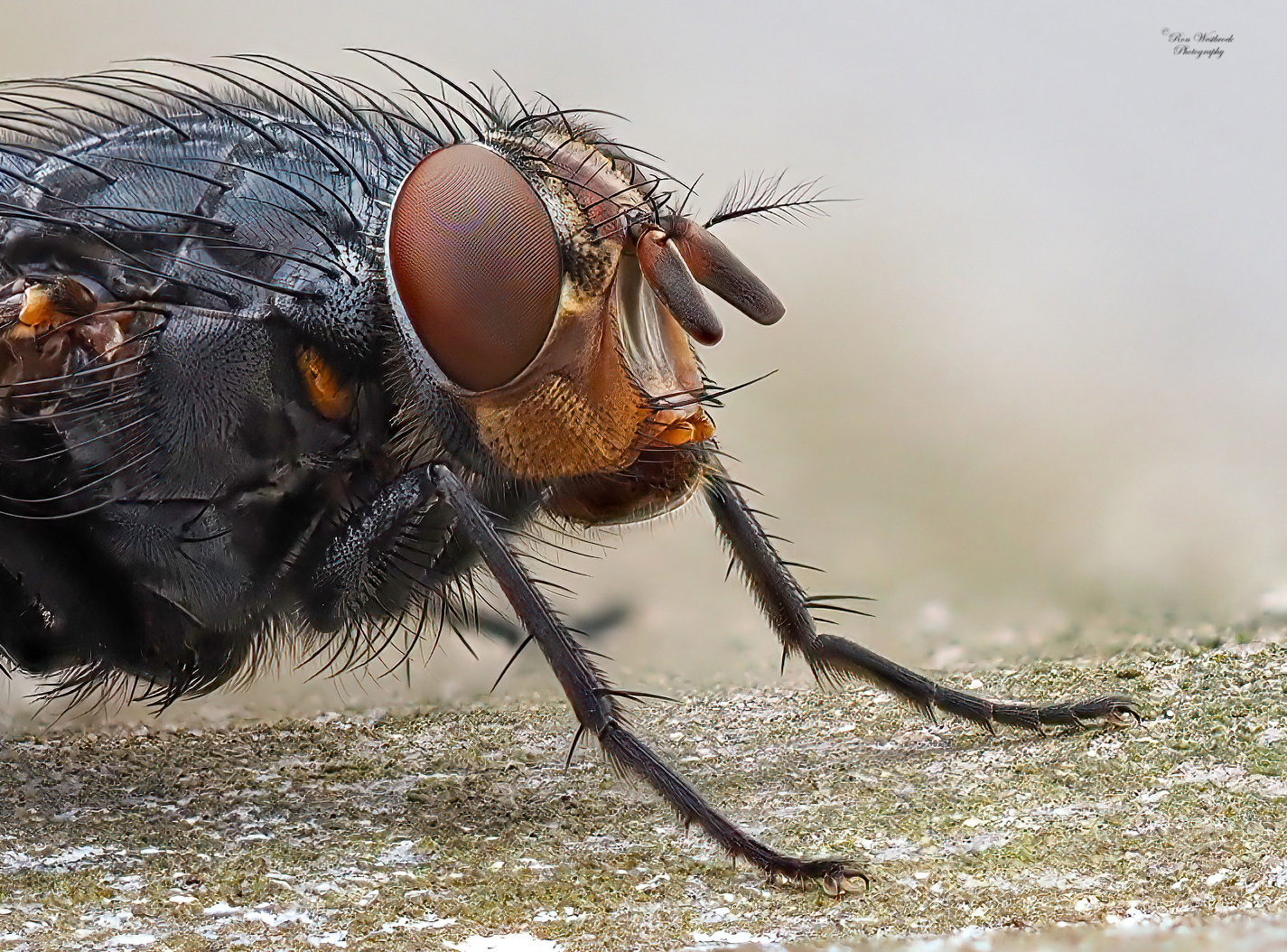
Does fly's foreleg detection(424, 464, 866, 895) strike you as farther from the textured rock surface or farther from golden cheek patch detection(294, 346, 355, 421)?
golden cheek patch detection(294, 346, 355, 421)

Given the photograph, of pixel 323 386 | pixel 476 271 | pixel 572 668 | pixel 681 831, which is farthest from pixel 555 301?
pixel 681 831

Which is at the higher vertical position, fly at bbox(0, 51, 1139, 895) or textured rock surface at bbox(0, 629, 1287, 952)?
fly at bbox(0, 51, 1139, 895)

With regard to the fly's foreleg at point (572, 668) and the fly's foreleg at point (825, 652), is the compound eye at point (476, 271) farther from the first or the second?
the fly's foreleg at point (825, 652)

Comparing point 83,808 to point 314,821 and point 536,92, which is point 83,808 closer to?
point 314,821

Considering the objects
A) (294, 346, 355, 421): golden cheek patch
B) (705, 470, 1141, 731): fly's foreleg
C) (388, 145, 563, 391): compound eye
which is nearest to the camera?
(388, 145, 563, 391): compound eye

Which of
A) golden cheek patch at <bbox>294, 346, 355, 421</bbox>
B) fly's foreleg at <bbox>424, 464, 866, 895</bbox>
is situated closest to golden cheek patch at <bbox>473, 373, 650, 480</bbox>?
fly's foreleg at <bbox>424, 464, 866, 895</bbox>
